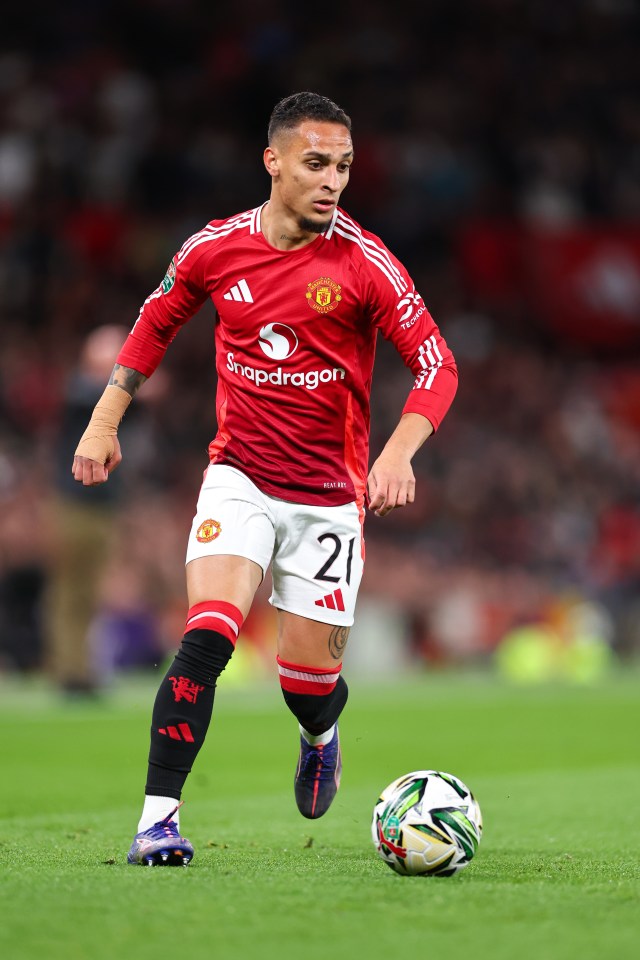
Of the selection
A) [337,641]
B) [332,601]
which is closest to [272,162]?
[332,601]

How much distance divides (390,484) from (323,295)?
33.9 inches

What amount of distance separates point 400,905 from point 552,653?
12738 mm

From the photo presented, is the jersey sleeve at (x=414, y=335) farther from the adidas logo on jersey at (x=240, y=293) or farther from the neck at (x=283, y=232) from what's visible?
the adidas logo on jersey at (x=240, y=293)

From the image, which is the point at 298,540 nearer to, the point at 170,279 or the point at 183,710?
the point at 183,710

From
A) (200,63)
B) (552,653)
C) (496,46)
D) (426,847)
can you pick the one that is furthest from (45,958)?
(496,46)

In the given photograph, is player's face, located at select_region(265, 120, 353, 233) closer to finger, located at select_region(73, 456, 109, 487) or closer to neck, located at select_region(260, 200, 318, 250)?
neck, located at select_region(260, 200, 318, 250)

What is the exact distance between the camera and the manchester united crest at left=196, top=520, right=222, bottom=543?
4.98 m

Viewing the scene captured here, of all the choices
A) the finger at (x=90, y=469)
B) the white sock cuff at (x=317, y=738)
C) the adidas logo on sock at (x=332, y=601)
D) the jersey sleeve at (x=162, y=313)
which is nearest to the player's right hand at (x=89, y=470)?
the finger at (x=90, y=469)

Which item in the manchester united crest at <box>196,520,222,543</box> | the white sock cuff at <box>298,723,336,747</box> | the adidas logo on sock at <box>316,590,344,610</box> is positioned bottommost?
the white sock cuff at <box>298,723,336,747</box>

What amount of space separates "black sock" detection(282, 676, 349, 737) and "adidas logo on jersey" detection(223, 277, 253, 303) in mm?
1446

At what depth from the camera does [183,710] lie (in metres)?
4.61

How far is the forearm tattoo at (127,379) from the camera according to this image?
208 inches

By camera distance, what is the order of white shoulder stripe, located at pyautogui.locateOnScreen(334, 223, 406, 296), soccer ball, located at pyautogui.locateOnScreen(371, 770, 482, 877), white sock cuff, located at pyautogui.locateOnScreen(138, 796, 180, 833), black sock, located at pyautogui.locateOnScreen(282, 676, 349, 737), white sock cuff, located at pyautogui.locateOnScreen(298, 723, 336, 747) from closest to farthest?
soccer ball, located at pyautogui.locateOnScreen(371, 770, 482, 877), white sock cuff, located at pyautogui.locateOnScreen(138, 796, 180, 833), white shoulder stripe, located at pyautogui.locateOnScreen(334, 223, 406, 296), black sock, located at pyautogui.locateOnScreen(282, 676, 349, 737), white sock cuff, located at pyautogui.locateOnScreen(298, 723, 336, 747)

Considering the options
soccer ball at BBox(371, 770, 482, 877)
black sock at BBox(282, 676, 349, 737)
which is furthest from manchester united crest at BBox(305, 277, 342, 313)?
soccer ball at BBox(371, 770, 482, 877)
